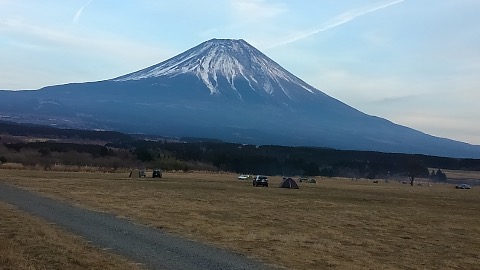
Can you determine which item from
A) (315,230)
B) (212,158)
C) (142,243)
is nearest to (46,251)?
(142,243)

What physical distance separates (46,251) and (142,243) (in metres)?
2.29

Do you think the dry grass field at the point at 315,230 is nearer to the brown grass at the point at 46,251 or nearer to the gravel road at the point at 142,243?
the gravel road at the point at 142,243

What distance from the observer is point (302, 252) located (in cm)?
1226

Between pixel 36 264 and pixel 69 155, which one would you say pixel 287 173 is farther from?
pixel 36 264

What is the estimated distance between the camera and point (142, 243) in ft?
39.4

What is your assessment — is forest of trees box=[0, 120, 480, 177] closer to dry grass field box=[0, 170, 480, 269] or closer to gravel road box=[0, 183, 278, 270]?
dry grass field box=[0, 170, 480, 269]

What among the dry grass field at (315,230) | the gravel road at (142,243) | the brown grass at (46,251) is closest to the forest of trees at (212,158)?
the dry grass field at (315,230)

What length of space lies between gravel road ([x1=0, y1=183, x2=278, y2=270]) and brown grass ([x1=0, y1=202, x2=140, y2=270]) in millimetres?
406

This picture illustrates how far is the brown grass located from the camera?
29.7 feet

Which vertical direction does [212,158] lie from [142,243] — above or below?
above

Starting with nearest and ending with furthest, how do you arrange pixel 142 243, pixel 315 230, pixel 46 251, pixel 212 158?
pixel 46 251 → pixel 142 243 → pixel 315 230 → pixel 212 158

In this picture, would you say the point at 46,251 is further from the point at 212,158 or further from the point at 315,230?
the point at 212,158

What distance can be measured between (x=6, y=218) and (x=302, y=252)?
753cm

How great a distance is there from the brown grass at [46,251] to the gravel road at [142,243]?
406mm
